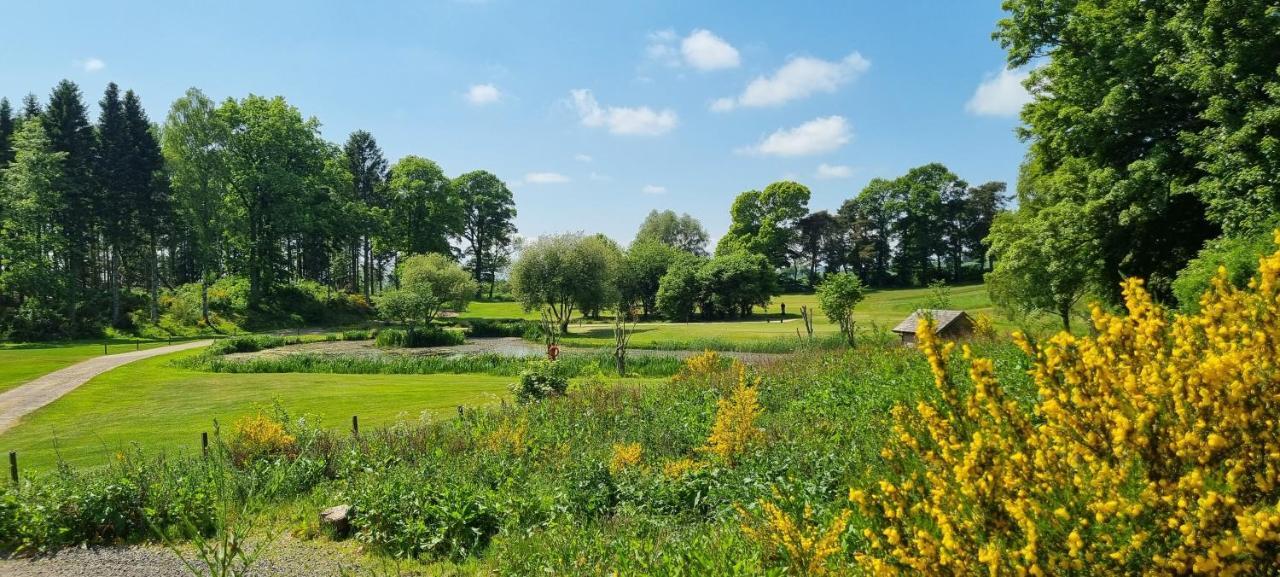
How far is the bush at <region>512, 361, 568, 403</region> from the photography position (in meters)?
14.1

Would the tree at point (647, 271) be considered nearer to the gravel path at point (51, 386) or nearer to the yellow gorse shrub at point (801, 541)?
the gravel path at point (51, 386)

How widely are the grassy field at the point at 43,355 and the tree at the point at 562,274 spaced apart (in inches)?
815

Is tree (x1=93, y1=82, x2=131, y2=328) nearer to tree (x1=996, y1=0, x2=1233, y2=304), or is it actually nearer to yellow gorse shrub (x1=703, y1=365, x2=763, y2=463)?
yellow gorse shrub (x1=703, y1=365, x2=763, y2=463)

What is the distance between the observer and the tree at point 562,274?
150 ft

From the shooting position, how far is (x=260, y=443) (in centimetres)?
1005

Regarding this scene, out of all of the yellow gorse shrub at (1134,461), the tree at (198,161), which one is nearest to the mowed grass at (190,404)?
the yellow gorse shrub at (1134,461)

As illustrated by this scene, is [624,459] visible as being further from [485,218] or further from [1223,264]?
[485,218]

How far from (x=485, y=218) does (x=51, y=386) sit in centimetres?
5583

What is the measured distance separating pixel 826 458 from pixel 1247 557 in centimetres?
451

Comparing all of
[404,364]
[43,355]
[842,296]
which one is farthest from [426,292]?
[842,296]

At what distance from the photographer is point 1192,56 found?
15117 millimetres

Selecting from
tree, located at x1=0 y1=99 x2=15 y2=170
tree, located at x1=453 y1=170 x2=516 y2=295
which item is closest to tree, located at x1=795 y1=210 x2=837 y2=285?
tree, located at x1=453 y1=170 x2=516 y2=295

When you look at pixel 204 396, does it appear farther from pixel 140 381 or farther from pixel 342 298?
pixel 342 298

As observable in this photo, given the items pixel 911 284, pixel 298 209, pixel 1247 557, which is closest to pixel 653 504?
pixel 1247 557
